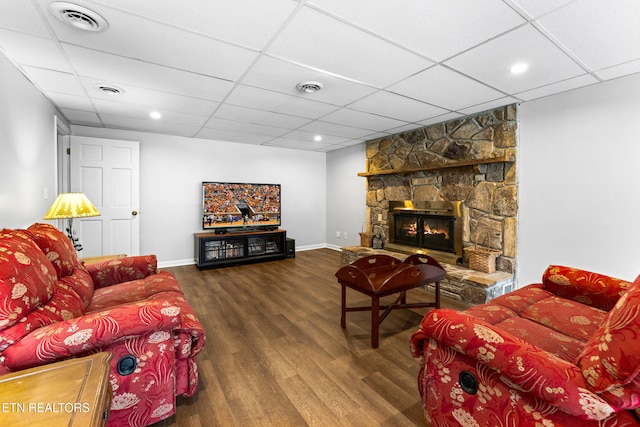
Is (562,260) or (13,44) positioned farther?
(562,260)

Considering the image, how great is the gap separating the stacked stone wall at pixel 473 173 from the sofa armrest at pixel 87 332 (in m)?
3.61

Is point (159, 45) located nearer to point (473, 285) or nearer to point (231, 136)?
point (231, 136)

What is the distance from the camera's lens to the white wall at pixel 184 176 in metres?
4.75

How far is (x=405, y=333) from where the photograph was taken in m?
2.56

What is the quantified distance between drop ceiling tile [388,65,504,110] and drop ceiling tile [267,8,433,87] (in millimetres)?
181

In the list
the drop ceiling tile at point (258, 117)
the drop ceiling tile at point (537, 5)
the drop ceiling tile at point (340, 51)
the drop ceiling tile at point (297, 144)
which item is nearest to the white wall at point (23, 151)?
the drop ceiling tile at point (258, 117)

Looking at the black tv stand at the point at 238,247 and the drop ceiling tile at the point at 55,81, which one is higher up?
the drop ceiling tile at the point at 55,81

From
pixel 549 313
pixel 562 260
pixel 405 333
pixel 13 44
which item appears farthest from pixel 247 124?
pixel 562 260

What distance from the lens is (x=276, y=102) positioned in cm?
324

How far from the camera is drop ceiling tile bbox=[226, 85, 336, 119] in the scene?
2.96 m

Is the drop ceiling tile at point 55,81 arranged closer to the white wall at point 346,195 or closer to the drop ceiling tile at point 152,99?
the drop ceiling tile at point 152,99

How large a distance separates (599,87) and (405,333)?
3021 mm

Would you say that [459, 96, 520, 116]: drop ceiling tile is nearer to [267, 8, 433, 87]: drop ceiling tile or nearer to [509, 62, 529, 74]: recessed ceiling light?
[509, 62, 529, 74]: recessed ceiling light

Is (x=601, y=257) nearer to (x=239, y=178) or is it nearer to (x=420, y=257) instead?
(x=420, y=257)
